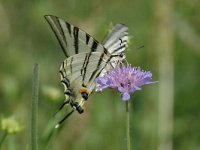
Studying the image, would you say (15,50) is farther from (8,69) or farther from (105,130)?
(105,130)

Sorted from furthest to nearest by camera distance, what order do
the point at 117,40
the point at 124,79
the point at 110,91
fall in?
the point at 110,91
the point at 117,40
the point at 124,79

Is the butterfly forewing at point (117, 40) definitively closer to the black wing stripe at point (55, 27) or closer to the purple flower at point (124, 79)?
the purple flower at point (124, 79)

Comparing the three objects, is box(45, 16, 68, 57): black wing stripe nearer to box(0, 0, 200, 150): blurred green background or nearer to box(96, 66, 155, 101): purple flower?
box(96, 66, 155, 101): purple flower

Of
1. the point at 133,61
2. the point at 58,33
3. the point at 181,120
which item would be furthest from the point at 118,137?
the point at 58,33

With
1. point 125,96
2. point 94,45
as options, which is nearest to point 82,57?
point 94,45

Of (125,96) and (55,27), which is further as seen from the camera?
(55,27)

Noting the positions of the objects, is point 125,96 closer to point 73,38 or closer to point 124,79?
point 124,79
